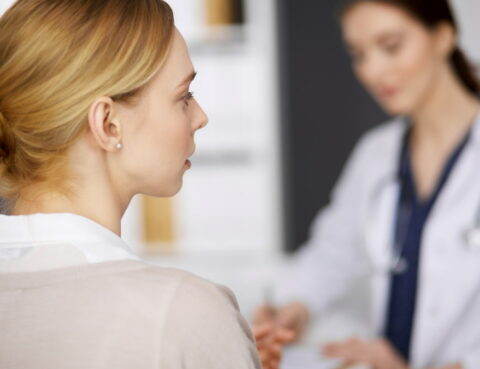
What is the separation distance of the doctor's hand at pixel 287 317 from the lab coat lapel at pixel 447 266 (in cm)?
23

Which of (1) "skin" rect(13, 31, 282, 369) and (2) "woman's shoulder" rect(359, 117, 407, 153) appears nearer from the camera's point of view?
(1) "skin" rect(13, 31, 282, 369)

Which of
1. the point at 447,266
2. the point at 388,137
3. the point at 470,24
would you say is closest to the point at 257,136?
the point at 470,24

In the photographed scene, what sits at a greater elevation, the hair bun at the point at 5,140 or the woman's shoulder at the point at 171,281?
the hair bun at the point at 5,140

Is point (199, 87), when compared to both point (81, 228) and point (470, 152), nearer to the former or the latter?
point (470, 152)

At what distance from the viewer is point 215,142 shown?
2.88 m

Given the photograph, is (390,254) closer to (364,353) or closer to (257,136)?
(364,353)

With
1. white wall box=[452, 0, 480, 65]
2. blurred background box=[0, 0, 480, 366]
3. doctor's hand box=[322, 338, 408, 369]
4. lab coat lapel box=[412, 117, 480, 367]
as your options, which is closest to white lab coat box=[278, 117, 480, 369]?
lab coat lapel box=[412, 117, 480, 367]

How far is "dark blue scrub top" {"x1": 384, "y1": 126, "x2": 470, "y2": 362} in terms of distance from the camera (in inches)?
52.5

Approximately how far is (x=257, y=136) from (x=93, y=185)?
2301 millimetres

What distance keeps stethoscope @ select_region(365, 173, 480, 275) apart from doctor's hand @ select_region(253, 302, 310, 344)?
0.22 m

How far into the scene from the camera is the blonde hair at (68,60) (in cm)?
53

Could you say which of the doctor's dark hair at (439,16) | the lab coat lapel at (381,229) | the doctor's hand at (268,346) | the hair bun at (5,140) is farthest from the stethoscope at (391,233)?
the hair bun at (5,140)

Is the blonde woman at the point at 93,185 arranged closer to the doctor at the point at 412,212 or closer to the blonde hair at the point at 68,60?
the blonde hair at the point at 68,60

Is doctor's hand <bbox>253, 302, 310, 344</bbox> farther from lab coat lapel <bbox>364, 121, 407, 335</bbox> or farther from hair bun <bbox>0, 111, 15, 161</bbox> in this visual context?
hair bun <bbox>0, 111, 15, 161</bbox>
